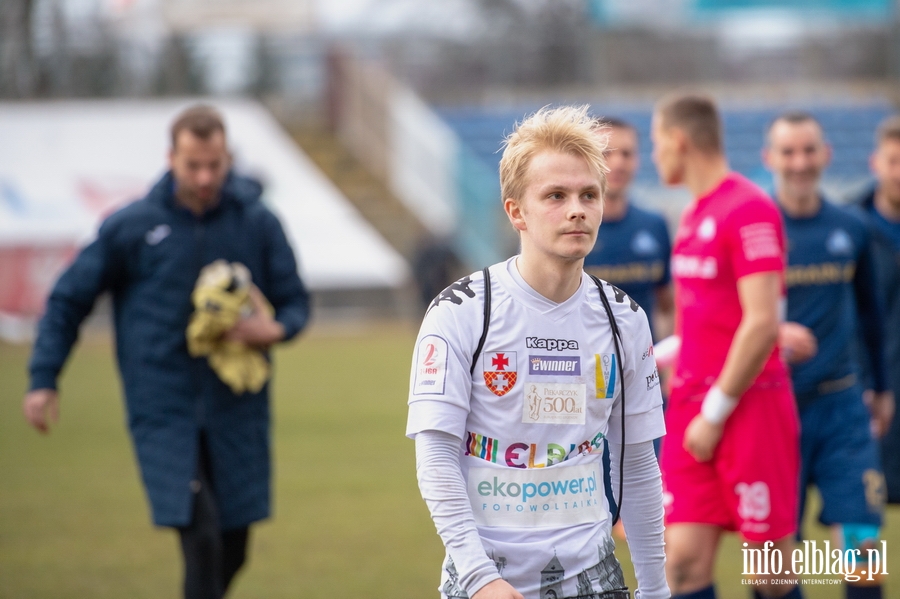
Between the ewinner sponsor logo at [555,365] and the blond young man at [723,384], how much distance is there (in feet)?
5.28

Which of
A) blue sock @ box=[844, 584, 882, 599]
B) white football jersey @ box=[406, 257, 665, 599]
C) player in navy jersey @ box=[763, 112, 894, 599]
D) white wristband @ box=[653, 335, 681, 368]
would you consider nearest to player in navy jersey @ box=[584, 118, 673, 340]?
player in navy jersey @ box=[763, 112, 894, 599]

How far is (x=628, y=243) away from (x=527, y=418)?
11.3 feet

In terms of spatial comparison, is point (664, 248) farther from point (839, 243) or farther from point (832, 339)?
point (832, 339)

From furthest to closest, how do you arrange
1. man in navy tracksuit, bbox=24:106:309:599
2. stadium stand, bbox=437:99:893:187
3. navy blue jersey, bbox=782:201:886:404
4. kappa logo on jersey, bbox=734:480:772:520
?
stadium stand, bbox=437:99:893:187 < navy blue jersey, bbox=782:201:886:404 < man in navy tracksuit, bbox=24:106:309:599 < kappa logo on jersey, bbox=734:480:772:520

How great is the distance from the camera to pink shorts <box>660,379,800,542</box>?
500 cm

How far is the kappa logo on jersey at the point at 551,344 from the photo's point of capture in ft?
11.1

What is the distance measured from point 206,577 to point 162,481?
1.51ft

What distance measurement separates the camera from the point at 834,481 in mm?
5422

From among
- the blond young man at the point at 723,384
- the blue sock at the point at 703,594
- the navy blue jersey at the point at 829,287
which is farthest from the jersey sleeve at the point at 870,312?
the blue sock at the point at 703,594

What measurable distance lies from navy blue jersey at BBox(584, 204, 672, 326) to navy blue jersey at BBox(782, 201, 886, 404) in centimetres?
95

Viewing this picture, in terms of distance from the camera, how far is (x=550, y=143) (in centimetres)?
337

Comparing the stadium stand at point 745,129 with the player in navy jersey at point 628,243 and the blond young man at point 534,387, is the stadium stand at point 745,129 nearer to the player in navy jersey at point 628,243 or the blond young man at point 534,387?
the player in navy jersey at point 628,243

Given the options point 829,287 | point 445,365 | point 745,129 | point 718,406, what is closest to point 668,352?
point 718,406

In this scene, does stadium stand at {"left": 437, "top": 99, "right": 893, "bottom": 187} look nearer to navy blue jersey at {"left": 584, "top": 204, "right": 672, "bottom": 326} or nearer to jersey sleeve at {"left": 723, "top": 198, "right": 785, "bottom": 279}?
A: navy blue jersey at {"left": 584, "top": 204, "right": 672, "bottom": 326}
